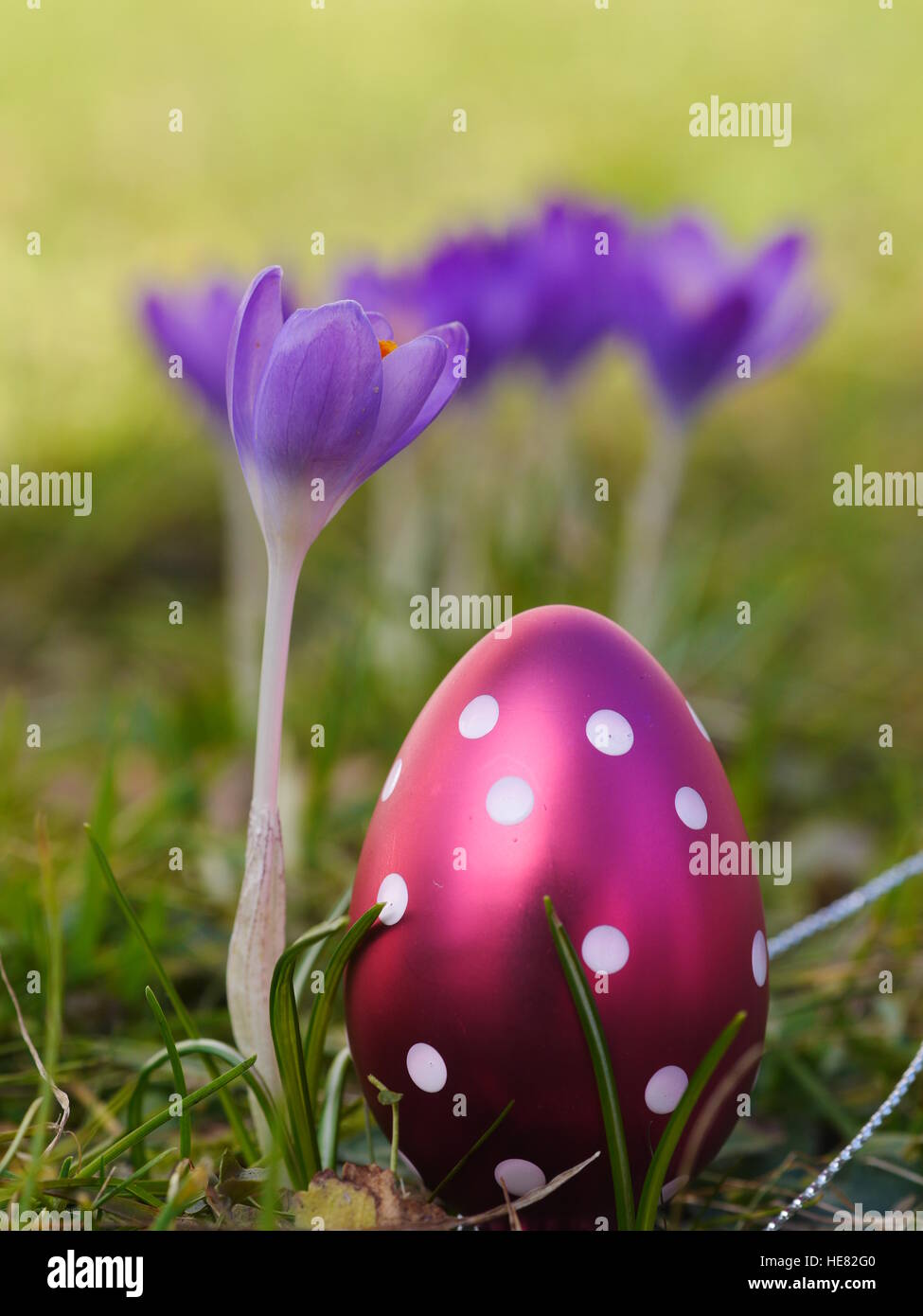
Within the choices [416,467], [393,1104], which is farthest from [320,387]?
[416,467]

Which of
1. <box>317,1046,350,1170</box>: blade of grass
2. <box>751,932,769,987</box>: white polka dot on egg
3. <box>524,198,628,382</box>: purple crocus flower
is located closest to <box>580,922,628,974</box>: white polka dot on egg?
<box>751,932,769,987</box>: white polka dot on egg

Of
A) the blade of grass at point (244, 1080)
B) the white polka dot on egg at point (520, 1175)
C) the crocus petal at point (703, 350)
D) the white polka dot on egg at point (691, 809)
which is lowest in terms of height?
the white polka dot on egg at point (520, 1175)

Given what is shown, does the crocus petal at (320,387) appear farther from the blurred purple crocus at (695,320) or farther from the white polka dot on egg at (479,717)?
the blurred purple crocus at (695,320)

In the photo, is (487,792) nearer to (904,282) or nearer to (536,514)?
(536,514)

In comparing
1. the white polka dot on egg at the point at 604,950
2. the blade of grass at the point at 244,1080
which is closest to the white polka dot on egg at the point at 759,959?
the white polka dot on egg at the point at 604,950

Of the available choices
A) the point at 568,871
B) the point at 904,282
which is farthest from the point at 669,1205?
the point at 904,282

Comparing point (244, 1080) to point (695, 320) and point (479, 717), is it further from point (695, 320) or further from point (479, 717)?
point (695, 320)
